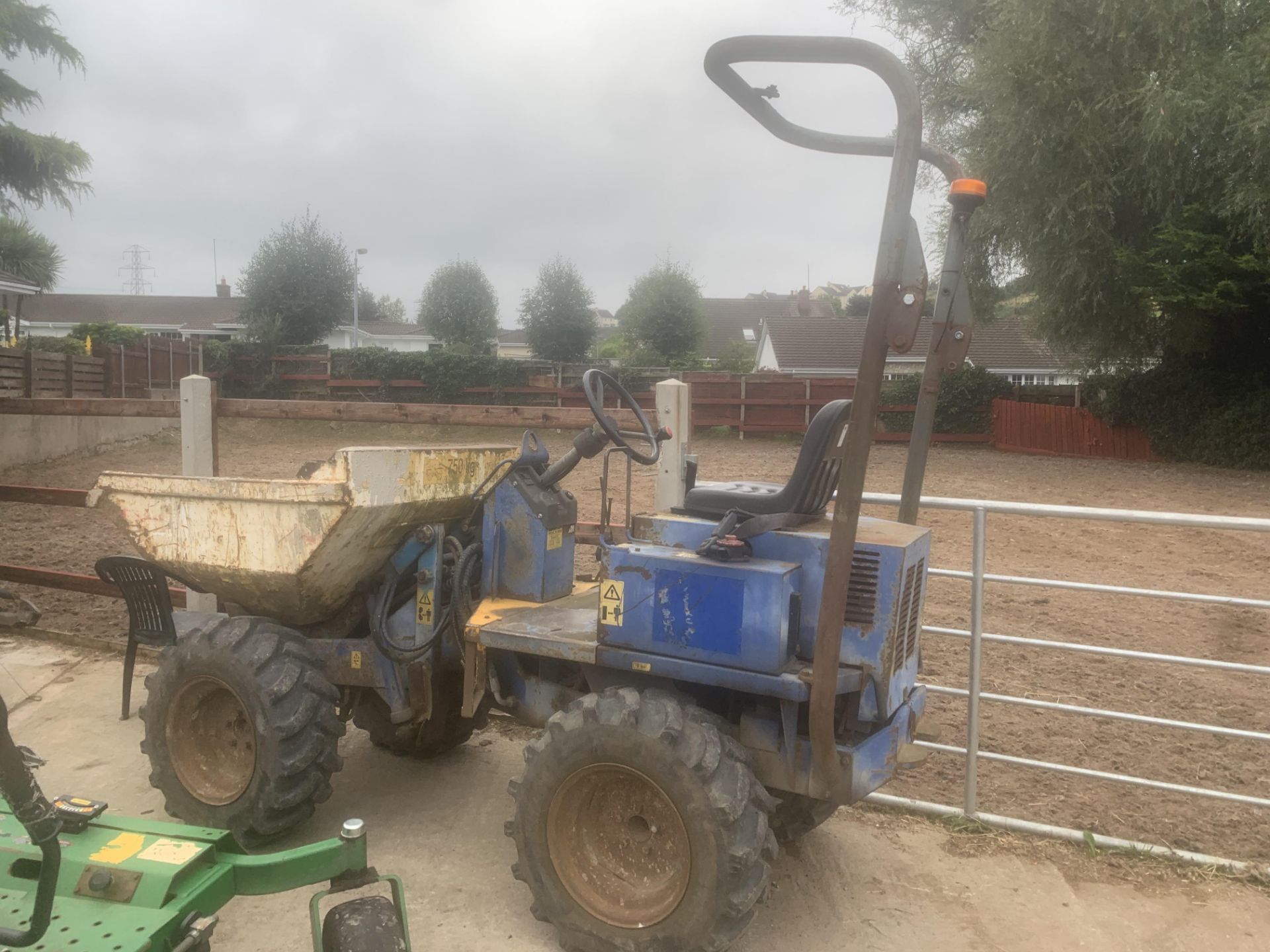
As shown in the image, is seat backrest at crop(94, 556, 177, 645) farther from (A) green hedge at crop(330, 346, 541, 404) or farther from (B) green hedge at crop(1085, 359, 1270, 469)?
(A) green hedge at crop(330, 346, 541, 404)

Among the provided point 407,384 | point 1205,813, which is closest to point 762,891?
point 1205,813

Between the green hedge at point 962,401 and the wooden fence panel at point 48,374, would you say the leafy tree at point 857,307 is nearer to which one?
the green hedge at point 962,401

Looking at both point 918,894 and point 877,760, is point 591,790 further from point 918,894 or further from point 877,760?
point 918,894

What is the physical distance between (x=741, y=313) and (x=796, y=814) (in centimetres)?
6569

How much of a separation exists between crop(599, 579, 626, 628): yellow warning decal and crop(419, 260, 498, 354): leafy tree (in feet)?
122

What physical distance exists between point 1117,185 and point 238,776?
759 inches

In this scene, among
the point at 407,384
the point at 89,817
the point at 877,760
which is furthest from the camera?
the point at 407,384

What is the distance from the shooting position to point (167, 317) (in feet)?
→ 192

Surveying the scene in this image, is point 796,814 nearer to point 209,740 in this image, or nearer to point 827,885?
point 827,885

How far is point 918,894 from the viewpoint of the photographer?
340 centimetres

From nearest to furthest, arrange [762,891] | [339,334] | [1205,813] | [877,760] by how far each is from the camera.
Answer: [762,891] < [877,760] < [1205,813] < [339,334]

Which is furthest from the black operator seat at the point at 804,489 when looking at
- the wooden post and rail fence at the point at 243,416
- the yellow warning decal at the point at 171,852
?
the yellow warning decal at the point at 171,852

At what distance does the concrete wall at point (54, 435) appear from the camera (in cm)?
1502

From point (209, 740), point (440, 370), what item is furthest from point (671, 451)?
point (440, 370)
